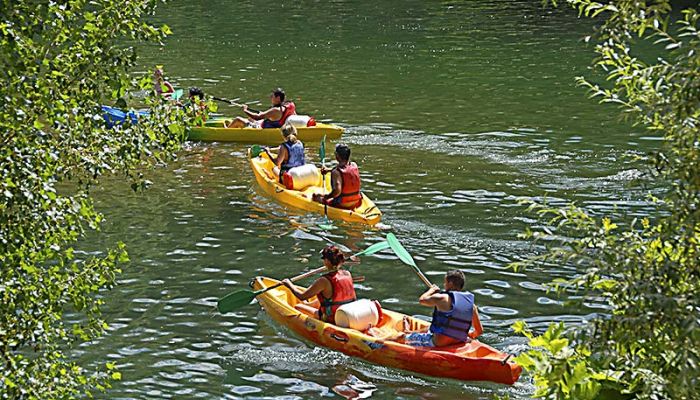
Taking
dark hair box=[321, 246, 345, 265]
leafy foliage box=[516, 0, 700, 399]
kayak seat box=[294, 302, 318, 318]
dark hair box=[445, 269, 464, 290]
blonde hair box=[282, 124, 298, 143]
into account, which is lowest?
kayak seat box=[294, 302, 318, 318]

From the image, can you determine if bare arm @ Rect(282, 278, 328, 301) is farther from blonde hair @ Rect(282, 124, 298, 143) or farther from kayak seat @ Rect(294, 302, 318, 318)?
blonde hair @ Rect(282, 124, 298, 143)

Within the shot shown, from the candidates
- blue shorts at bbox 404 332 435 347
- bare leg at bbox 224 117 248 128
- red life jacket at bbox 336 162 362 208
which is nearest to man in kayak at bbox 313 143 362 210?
red life jacket at bbox 336 162 362 208

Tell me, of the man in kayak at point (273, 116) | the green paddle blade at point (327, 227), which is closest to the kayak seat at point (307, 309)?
the green paddle blade at point (327, 227)

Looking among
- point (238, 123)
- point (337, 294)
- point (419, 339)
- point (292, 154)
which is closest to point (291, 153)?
point (292, 154)

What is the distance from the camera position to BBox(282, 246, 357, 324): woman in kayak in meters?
11.5

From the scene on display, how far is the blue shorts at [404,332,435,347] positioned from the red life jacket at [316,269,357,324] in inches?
36.6

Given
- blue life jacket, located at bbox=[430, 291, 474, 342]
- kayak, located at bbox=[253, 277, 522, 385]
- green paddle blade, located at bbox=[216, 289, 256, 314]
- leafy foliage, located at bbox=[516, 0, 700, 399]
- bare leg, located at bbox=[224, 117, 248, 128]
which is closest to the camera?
leafy foliage, located at bbox=[516, 0, 700, 399]

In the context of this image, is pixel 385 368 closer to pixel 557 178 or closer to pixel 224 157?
pixel 557 178

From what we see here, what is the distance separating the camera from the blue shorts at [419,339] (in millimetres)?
10719

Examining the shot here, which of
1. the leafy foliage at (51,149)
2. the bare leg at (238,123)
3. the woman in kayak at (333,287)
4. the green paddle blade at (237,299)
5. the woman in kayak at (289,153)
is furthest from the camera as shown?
the bare leg at (238,123)

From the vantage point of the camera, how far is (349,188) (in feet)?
50.3

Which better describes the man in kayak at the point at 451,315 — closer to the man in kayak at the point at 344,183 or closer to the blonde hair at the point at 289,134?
the man in kayak at the point at 344,183

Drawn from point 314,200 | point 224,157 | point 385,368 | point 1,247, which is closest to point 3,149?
point 1,247

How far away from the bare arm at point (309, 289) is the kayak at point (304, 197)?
306 centimetres
